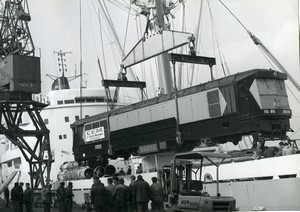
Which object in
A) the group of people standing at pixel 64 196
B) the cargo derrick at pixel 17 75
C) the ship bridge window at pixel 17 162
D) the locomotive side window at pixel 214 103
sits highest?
the cargo derrick at pixel 17 75

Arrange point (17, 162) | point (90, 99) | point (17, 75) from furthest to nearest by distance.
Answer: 1. point (17, 162)
2. point (90, 99)
3. point (17, 75)

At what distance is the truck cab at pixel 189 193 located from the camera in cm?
639

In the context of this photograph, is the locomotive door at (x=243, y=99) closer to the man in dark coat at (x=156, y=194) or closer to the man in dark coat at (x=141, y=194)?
the man in dark coat at (x=156, y=194)

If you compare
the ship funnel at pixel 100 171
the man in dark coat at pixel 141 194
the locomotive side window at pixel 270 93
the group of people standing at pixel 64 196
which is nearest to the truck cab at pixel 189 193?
the man in dark coat at pixel 141 194

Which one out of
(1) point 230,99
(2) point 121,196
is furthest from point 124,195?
(1) point 230,99

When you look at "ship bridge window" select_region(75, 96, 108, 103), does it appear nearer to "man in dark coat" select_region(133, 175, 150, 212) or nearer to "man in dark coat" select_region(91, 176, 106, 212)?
"man in dark coat" select_region(91, 176, 106, 212)

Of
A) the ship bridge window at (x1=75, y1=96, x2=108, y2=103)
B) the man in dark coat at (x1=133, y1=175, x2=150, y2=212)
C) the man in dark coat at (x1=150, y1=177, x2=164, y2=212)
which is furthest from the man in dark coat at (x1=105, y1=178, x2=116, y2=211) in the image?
the ship bridge window at (x1=75, y1=96, x2=108, y2=103)

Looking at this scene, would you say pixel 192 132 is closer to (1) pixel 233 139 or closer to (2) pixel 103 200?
(1) pixel 233 139

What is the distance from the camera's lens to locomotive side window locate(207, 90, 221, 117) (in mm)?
12367

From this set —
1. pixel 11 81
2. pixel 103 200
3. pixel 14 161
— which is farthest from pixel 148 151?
pixel 14 161

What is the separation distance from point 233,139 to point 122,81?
5.81 meters

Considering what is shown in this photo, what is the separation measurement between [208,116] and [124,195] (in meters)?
4.56

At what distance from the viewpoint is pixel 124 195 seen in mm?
9055

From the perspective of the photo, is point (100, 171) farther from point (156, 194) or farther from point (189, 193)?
point (189, 193)
